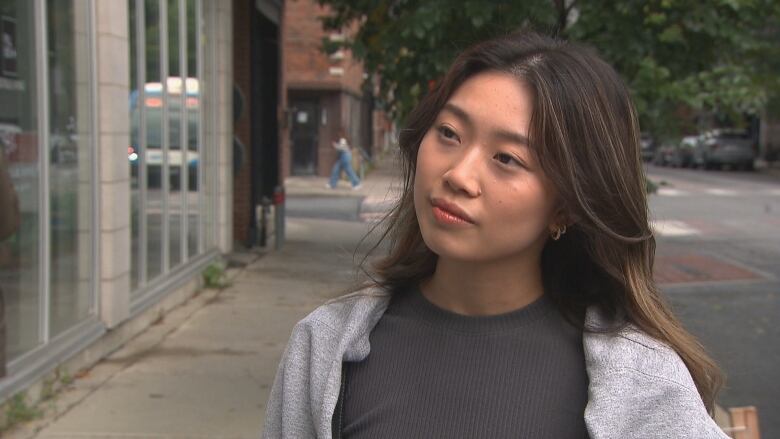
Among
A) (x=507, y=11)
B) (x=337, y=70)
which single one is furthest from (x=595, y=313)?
(x=337, y=70)

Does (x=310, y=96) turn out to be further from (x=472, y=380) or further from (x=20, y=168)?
(x=472, y=380)

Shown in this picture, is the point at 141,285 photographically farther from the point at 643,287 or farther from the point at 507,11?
the point at 643,287

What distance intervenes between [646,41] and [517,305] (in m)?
4.40

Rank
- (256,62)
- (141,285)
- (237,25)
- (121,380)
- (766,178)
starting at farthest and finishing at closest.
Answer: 1. (766,178)
2. (256,62)
3. (237,25)
4. (141,285)
5. (121,380)

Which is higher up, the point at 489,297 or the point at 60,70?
the point at 60,70

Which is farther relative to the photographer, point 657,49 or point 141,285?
point 141,285

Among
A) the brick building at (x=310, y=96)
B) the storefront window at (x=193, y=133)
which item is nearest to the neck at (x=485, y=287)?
the storefront window at (x=193, y=133)

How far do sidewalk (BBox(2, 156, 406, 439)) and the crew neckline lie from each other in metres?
0.95

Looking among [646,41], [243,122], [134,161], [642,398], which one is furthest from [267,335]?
[642,398]

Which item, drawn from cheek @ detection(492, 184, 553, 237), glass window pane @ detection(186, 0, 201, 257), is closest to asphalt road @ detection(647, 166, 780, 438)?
cheek @ detection(492, 184, 553, 237)

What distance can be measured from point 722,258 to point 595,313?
1127 cm

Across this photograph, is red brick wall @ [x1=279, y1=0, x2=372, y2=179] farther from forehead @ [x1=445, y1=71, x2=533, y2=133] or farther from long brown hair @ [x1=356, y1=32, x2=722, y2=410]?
forehead @ [x1=445, y1=71, x2=533, y2=133]

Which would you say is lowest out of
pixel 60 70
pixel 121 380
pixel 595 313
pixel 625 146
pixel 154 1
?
pixel 121 380

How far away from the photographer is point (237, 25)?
11.8 metres
